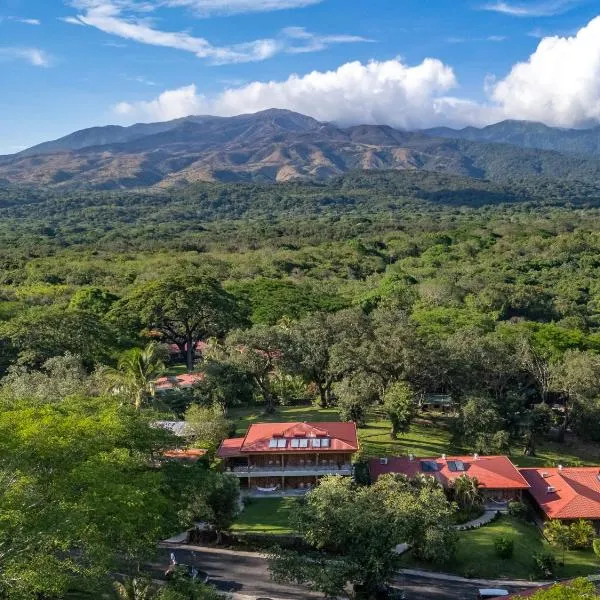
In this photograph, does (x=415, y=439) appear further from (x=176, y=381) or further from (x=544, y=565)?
(x=176, y=381)

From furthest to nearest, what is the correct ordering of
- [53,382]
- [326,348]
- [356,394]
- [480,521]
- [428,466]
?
[326,348]
[356,394]
[53,382]
[428,466]
[480,521]

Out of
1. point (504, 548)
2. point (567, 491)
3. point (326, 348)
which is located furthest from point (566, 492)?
point (326, 348)

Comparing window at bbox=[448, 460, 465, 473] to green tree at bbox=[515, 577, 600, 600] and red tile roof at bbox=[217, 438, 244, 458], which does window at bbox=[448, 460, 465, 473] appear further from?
green tree at bbox=[515, 577, 600, 600]

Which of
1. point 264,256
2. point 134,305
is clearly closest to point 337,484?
point 134,305

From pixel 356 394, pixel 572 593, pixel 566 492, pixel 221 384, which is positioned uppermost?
pixel 572 593

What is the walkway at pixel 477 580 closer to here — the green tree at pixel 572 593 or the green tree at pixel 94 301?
the green tree at pixel 572 593

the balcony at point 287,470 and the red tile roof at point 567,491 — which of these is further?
the balcony at point 287,470

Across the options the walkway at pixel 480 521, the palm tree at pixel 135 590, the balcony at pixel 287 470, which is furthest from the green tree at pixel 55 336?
the walkway at pixel 480 521
